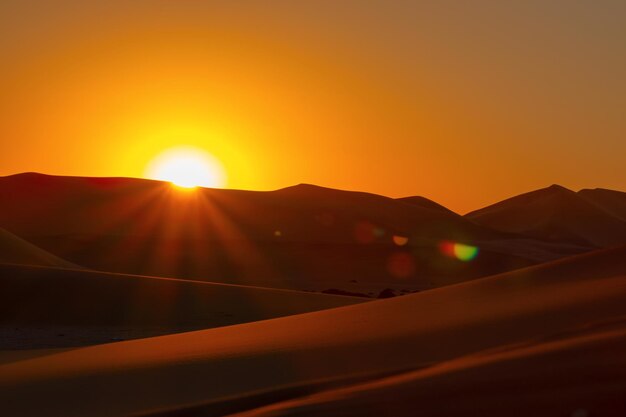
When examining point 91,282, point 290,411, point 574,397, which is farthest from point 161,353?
point 91,282

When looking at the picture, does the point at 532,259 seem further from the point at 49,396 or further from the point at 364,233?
the point at 49,396

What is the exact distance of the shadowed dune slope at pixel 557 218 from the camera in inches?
4833

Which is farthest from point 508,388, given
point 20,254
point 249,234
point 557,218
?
point 557,218

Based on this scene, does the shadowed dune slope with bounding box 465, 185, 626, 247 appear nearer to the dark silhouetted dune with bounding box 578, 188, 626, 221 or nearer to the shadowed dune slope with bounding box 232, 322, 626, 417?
the dark silhouetted dune with bounding box 578, 188, 626, 221

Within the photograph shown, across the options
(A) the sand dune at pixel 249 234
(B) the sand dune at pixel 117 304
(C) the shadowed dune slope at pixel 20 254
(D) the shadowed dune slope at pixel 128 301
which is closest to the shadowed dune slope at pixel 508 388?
(B) the sand dune at pixel 117 304

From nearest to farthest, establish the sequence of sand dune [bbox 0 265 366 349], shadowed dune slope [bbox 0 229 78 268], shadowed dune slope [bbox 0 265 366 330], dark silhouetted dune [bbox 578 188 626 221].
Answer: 1. sand dune [bbox 0 265 366 349]
2. shadowed dune slope [bbox 0 265 366 330]
3. shadowed dune slope [bbox 0 229 78 268]
4. dark silhouetted dune [bbox 578 188 626 221]

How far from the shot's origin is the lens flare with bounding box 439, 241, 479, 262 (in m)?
71.9

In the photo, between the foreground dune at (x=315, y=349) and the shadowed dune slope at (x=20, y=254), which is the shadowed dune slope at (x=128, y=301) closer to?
the shadowed dune slope at (x=20, y=254)

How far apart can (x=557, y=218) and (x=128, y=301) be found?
→ 11486cm

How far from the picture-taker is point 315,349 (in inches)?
411

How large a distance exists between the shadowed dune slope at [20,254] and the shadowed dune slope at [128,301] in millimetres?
8337

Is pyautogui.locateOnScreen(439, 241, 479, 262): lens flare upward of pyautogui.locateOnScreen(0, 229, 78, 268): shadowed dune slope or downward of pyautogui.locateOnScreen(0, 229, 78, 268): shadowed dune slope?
upward

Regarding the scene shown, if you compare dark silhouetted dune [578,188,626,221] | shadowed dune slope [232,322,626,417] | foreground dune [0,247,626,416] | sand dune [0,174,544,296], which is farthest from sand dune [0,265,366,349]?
dark silhouetted dune [578,188,626,221]

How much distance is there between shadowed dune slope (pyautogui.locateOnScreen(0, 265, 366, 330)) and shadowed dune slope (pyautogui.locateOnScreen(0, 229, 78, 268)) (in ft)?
27.4
